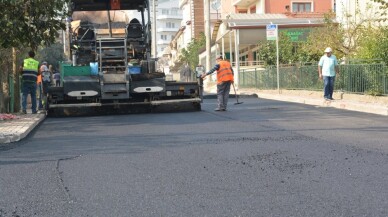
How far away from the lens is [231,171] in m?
6.92

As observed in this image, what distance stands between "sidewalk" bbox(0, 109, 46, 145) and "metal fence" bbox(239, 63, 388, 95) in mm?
9370

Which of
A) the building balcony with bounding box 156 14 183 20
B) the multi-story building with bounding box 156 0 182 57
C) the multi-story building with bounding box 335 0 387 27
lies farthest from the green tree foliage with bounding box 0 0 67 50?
the multi-story building with bounding box 156 0 182 57

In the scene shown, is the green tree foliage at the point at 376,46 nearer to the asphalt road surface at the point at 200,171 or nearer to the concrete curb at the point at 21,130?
the asphalt road surface at the point at 200,171

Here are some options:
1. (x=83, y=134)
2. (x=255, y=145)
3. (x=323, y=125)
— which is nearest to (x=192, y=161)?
(x=255, y=145)

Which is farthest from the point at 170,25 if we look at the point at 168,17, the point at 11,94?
the point at 11,94

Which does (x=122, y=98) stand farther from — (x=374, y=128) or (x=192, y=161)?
(x=192, y=161)

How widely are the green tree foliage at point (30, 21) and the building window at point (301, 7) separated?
37198 millimetres

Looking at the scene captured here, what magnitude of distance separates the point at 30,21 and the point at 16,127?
302 centimetres

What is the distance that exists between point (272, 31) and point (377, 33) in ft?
17.0

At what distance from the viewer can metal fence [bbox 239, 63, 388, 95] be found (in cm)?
1688

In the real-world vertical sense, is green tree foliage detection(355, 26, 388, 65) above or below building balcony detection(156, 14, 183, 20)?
below

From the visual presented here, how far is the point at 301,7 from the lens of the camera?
161 feet

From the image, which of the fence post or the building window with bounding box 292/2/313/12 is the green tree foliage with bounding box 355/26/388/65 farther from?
the building window with bounding box 292/2/313/12

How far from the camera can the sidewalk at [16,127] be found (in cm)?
1011
